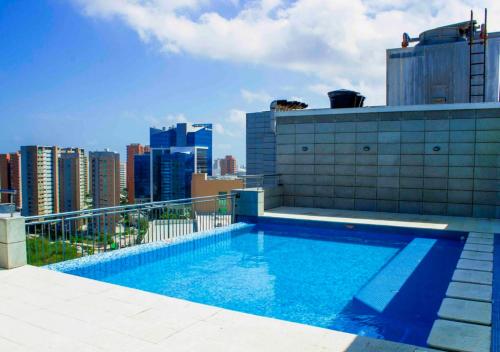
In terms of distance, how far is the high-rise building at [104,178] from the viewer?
3566cm

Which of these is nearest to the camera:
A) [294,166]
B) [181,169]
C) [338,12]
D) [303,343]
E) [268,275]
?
[303,343]

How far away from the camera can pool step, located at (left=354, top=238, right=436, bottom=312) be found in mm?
4234

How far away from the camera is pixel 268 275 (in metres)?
5.20

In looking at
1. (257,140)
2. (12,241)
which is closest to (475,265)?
(12,241)

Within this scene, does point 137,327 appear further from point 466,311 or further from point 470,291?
point 470,291

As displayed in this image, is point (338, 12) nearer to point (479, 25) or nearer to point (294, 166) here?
point (294, 166)

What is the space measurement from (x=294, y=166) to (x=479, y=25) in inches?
251

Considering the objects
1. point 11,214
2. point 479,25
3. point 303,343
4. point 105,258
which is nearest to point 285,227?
point 105,258

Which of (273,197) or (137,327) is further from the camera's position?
(273,197)

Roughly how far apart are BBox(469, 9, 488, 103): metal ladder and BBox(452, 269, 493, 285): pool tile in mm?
7345

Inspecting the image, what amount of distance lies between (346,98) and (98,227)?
21.8ft

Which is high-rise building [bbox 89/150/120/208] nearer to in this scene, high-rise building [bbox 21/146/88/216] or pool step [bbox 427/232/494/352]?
high-rise building [bbox 21/146/88/216]

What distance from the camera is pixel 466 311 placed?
3.04 m

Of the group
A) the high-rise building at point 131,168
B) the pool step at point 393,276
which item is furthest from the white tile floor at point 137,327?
the high-rise building at point 131,168
